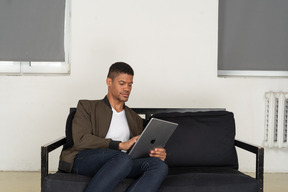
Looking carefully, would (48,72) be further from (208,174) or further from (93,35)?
(208,174)

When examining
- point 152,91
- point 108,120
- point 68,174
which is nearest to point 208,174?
point 108,120

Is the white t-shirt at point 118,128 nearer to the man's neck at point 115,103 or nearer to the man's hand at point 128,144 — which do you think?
the man's neck at point 115,103

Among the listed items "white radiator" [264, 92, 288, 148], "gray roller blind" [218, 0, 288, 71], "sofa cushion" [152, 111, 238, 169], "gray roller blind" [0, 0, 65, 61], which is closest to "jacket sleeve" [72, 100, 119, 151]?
"sofa cushion" [152, 111, 238, 169]

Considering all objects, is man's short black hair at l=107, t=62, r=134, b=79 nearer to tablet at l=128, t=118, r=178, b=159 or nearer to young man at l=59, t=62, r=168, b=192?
young man at l=59, t=62, r=168, b=192

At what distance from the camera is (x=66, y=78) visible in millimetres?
3160

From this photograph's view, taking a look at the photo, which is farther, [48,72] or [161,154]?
[48,72]

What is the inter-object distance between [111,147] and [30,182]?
1443 mm

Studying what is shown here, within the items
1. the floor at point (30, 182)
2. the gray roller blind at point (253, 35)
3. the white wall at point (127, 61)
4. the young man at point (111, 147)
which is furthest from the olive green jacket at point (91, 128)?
the gray roller blind at point (253, 35)

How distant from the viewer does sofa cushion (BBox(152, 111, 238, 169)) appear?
83.5 inches

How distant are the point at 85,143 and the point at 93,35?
163 cm

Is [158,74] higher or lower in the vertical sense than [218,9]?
lower

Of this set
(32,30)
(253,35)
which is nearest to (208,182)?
(253,35)

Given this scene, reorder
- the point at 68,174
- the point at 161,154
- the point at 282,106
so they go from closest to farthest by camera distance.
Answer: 1. the point at 68,174
2. the point at 161,154
3. the point at 282,106

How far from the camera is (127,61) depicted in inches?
124
